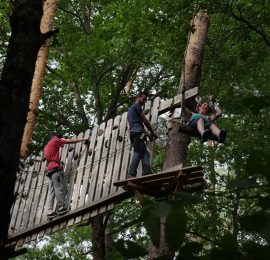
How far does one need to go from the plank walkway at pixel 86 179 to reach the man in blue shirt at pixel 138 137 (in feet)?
0.54

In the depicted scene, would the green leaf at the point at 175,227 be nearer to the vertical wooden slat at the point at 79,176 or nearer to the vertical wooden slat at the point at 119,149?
the vertical wooden slat at the point at 119,149

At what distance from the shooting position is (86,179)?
23.5 ft

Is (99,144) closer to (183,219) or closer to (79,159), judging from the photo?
(79,159)

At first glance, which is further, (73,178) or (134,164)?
(73,178)

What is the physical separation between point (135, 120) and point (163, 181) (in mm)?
1187

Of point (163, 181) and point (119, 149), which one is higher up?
point (119, 149)

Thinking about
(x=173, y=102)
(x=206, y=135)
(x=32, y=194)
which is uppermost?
(x=173, y=102)

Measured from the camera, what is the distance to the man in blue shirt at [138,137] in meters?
6.22

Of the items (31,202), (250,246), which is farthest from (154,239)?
(31,202)

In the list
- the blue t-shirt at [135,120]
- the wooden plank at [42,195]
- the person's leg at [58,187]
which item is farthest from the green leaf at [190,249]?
the wooden plank at [42,195]

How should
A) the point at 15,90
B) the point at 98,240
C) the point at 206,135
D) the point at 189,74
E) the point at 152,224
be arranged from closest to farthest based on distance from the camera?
the point at 152,224
the point at 15,90
the point at 206,135
the point at 189,74
the point at 98,240

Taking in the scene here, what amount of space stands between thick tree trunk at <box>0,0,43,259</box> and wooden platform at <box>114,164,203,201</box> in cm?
280

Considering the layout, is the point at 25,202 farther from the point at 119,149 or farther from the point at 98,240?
the point at 98,240

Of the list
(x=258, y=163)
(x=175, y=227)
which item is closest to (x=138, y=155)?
(x=258, y=163)
